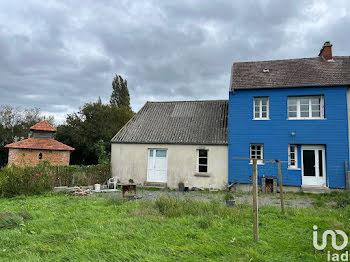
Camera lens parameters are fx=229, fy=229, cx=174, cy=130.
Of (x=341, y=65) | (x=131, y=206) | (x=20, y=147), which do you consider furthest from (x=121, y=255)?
(x=20, y=147)

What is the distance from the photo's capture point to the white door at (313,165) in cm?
1315

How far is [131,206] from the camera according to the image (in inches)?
324

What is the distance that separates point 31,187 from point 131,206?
20.0ft

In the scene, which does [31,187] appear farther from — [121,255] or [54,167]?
[121,255]

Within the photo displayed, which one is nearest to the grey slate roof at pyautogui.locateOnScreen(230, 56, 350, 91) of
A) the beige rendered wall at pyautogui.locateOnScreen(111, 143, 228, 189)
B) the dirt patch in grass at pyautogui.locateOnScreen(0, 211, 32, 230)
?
the beige rendered wall at pyautogui.locateOnScreen(111, 143, 228, 189)

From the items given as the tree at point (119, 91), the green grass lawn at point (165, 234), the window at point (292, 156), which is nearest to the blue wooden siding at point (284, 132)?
the window at point (292, 156)

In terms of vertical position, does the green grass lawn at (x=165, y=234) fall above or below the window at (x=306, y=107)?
below

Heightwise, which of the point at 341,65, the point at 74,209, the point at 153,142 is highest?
the point at 341,65

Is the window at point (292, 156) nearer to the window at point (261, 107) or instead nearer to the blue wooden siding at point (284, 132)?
the blue wooden siding at point (284, 132)

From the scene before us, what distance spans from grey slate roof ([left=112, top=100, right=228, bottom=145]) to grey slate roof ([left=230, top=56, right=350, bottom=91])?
9.18ft

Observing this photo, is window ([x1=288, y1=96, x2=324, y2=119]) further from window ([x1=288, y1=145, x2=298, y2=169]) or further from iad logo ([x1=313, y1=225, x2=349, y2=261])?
iad logo ([x1=313, y1=225, x2=349, y2=261])

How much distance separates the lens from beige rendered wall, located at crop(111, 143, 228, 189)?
1452cm

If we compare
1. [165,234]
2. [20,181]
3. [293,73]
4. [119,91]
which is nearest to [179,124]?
[293,73]

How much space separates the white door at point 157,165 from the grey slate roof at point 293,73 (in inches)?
249
